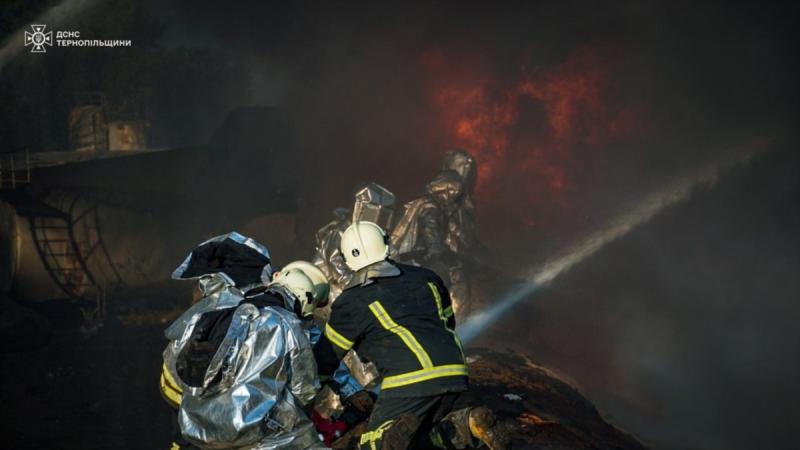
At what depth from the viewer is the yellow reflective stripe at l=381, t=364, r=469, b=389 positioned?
→ 15.3 feet

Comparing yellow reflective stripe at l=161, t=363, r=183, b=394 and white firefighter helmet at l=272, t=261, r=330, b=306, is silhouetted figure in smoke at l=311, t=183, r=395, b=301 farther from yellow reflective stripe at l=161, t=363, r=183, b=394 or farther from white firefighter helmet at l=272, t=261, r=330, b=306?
yellow reflective stripe at l=161, t=363, r=183, b=394

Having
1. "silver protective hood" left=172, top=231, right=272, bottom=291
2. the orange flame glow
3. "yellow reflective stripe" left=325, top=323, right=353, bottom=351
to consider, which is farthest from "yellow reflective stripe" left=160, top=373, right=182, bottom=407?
the orange flame glow

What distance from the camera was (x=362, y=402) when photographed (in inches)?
199

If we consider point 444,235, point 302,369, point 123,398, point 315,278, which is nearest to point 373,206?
point 444,235

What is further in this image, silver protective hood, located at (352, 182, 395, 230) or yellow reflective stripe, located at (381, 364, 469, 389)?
silver protective hood, located at (352, 182, 395, 230)

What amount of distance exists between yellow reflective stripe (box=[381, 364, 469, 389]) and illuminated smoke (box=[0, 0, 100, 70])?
2911cm

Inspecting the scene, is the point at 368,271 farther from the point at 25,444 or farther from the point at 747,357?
the point at 747,357

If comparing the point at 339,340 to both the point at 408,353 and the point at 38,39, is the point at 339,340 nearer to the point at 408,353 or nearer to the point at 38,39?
the point at 408,353

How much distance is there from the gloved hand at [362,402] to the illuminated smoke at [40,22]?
28.8 meters

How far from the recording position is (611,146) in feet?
69.3

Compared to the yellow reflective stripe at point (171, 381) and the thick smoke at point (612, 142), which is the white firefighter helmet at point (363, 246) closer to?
the yellow reflective stripe at point (171, 381)

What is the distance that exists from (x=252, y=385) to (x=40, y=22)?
29.6m

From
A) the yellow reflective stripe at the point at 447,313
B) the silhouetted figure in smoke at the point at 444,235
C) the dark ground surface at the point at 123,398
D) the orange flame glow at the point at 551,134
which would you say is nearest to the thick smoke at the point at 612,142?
the orange flame glow at the point at 551,134

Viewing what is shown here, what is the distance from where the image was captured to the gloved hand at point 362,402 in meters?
5.03
